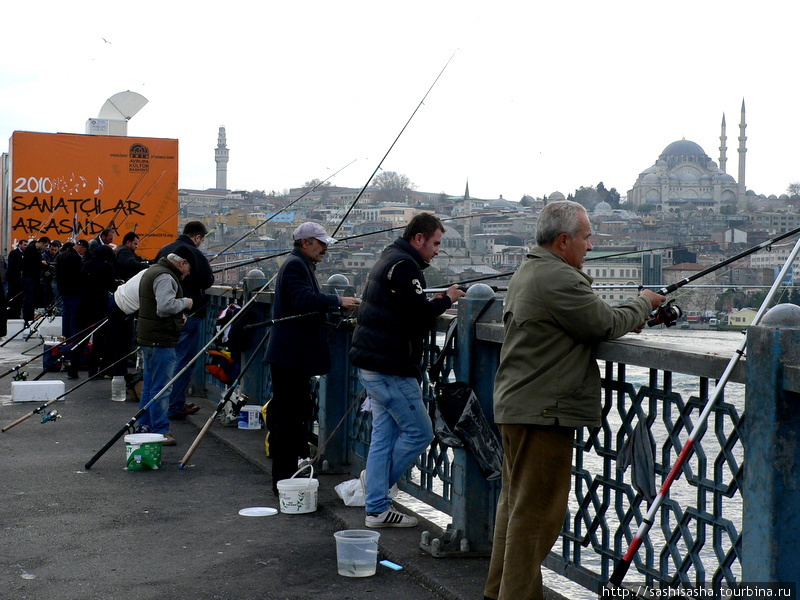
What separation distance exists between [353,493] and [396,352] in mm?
1138

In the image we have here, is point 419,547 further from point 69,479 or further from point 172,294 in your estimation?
point 172,294

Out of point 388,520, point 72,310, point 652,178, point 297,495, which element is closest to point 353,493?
point 297,495

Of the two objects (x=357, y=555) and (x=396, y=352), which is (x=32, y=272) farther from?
(x=357, y=555)

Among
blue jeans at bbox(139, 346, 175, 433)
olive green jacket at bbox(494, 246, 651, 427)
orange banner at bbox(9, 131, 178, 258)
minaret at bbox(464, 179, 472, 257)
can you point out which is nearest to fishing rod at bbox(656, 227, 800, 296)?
olive green jacket at bbox(494, 246, 651, 427)

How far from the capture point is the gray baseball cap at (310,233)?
610 centimetres

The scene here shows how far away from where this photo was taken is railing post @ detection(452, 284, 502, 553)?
15.6 ft

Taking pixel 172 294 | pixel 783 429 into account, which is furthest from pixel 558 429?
pixel 172 294

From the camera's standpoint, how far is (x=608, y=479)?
384 cm

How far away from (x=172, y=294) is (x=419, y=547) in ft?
11.8

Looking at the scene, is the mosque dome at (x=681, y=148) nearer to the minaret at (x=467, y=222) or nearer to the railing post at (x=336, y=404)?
the minaret at (x=467, y=222)

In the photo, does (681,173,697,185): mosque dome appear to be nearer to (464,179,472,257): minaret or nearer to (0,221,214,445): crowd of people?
(0,221,214,445): crowd of people

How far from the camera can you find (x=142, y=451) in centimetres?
686

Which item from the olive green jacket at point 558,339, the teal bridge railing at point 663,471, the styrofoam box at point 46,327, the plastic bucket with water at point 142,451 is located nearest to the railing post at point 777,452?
the teal bridge railing at point 663,471

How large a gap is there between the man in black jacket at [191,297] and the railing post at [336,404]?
2.59 m
